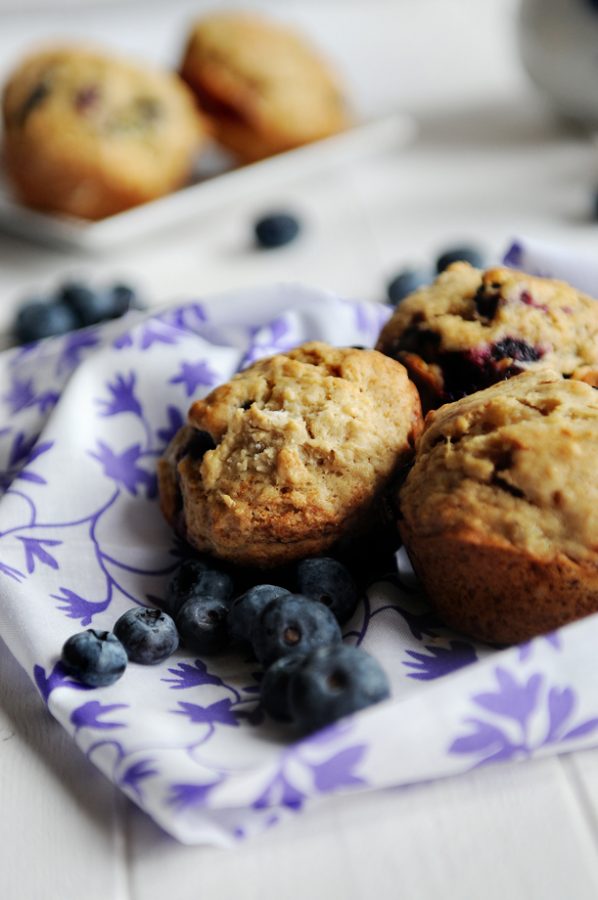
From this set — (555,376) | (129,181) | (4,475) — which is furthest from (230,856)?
(129,181)

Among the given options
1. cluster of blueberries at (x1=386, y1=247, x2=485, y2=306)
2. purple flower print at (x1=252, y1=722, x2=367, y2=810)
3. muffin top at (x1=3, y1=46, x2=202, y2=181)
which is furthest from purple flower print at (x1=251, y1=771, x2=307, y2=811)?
muffin top at (x1=3, y1=46, x2=202, y2=181)

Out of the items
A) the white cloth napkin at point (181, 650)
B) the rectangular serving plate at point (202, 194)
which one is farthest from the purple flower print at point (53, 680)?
the rectangular serving plate at point (202, 194)

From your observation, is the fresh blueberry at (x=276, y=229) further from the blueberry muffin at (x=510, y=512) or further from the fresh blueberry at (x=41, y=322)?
the blueberry muffin at (x=510, y=512)

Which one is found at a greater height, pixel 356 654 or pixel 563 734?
pixel 356 654

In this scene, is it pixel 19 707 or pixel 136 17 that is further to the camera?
pixel 136 17

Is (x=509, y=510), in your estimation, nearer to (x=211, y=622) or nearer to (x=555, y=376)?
(x=555, y=376)

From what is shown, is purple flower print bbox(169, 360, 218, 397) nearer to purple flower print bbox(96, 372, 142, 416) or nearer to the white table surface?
purple flower print bbox(96, 372, 142, 416)

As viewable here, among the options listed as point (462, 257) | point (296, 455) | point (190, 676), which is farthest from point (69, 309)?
point (190, 676)
